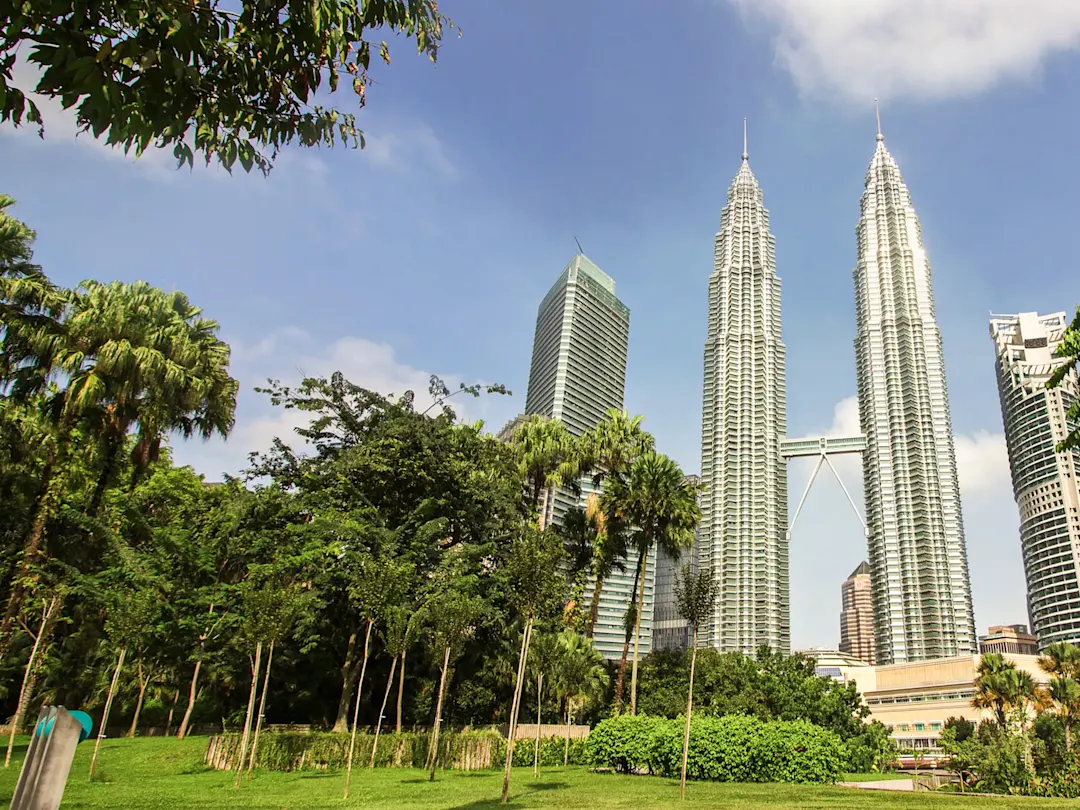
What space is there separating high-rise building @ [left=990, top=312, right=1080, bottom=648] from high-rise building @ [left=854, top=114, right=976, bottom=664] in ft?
62.4

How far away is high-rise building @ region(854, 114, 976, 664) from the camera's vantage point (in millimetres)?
132500

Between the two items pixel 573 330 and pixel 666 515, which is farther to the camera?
pixel 573 330

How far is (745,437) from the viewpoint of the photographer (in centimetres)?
14975

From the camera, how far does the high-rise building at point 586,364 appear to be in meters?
133

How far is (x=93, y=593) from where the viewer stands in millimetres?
26047

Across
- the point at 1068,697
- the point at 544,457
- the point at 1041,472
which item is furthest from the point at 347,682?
the point at 1041,472

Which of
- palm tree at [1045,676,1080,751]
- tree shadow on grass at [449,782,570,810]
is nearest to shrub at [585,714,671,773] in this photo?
tree shadow on grass at [449,782,570,810]

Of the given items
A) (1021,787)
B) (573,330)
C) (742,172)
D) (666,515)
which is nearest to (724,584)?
(573,330)

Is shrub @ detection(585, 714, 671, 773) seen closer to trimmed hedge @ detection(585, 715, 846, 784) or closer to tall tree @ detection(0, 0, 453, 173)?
trimmed hedge @ detection(585, 715, 846, 784)

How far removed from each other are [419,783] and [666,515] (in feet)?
61.2

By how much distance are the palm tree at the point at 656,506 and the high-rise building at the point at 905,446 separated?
119m

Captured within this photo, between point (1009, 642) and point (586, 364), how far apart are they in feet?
364

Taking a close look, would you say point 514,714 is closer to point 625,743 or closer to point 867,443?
point 625,743

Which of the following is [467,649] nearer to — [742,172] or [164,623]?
[164,623]
